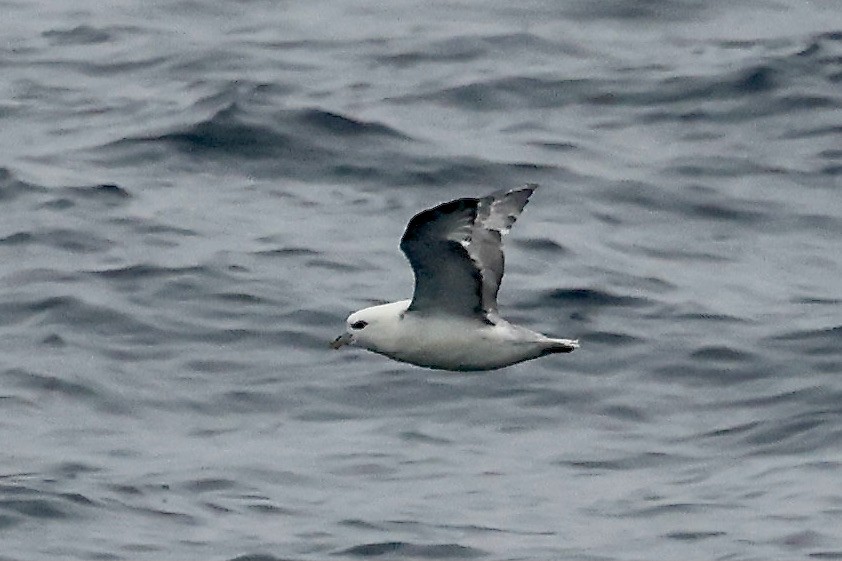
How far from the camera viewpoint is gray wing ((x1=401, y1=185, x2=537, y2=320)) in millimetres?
11805

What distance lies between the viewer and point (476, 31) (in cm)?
2417

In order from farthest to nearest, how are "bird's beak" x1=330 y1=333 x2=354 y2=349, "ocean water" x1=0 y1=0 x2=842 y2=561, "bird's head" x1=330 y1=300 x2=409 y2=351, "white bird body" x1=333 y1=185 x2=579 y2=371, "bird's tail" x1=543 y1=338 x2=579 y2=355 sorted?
"ocean water" x1=0 y1=0 x2=842 y2=561
"bird's beak" x1=330 y1=333 x2=354 y2=349
"bird's head" x1=330 y1=300 x2=409 y2=351
"white bird body" x1=333 y1=185 x2=579 y2=371
"bird's tail" x1=543 y1=338 x2=579 y2=355

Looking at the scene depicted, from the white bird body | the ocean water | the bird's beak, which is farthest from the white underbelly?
the ocean water

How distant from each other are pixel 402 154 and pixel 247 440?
16.4 ft

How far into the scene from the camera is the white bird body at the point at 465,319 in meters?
12.4

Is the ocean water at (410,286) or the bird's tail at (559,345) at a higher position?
the bird's tail at (559,345)

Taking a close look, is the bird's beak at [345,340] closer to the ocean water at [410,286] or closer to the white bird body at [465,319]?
the white bird body at [465,319]

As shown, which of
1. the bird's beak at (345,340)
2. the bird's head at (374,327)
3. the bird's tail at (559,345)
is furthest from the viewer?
the bird's beak at (345,340)

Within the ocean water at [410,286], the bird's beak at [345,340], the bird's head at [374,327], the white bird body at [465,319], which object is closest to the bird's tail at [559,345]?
the white bird body at [465,319]

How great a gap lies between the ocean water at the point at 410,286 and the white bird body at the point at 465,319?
9.09ft

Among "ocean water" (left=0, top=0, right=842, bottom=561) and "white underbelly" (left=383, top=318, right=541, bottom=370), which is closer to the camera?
"white underbelly" (left=383, top=318, right=541, bottom=370)

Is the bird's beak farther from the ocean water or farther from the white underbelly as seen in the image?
the ocean water

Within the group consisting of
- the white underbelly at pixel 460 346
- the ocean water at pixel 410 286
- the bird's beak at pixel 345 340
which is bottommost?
the ocean water at pixel 410 286

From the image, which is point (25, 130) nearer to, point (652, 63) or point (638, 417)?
point (652, 63)
